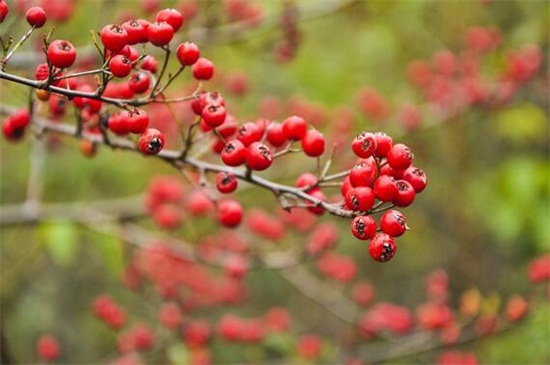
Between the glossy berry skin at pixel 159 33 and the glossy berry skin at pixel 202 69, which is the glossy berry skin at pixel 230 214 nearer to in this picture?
the glossy berry skin at pixel 202 69

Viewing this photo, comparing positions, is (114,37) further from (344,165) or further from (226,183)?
(344,165)

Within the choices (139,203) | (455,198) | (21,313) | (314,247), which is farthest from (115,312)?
(455,198)

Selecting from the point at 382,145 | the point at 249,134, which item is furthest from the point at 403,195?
the point at 249,134

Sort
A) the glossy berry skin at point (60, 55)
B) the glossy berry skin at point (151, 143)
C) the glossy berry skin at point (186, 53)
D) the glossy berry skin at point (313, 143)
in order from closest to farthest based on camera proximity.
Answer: the glossy berry skin at point (60, 55)
the glossy berry skin at point (151, 143)
the glossy berry skin at point (186, 53)
the glossy berry skin at point (313, 143)

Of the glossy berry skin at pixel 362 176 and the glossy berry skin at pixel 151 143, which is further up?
the glossy berry skin at pixel 362 176

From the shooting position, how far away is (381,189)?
181 centimetres

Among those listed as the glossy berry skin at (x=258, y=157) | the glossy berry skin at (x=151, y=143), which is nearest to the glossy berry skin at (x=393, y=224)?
the glossy berry skin at (x=258, y=157)

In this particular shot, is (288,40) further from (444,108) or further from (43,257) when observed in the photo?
(43,257)

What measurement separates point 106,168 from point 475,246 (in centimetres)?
440

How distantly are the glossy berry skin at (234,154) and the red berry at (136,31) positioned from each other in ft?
1.39

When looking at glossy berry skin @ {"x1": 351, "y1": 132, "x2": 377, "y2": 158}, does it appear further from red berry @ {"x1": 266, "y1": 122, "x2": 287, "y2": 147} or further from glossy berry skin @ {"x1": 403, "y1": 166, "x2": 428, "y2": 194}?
red berry @ {"x1": 266, "y1": 122, "x2": 287, "y2": 147}

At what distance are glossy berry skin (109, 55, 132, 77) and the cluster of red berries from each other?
2.26 ft

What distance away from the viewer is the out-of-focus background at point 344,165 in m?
5.30

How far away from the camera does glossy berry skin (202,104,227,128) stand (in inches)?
81.4
